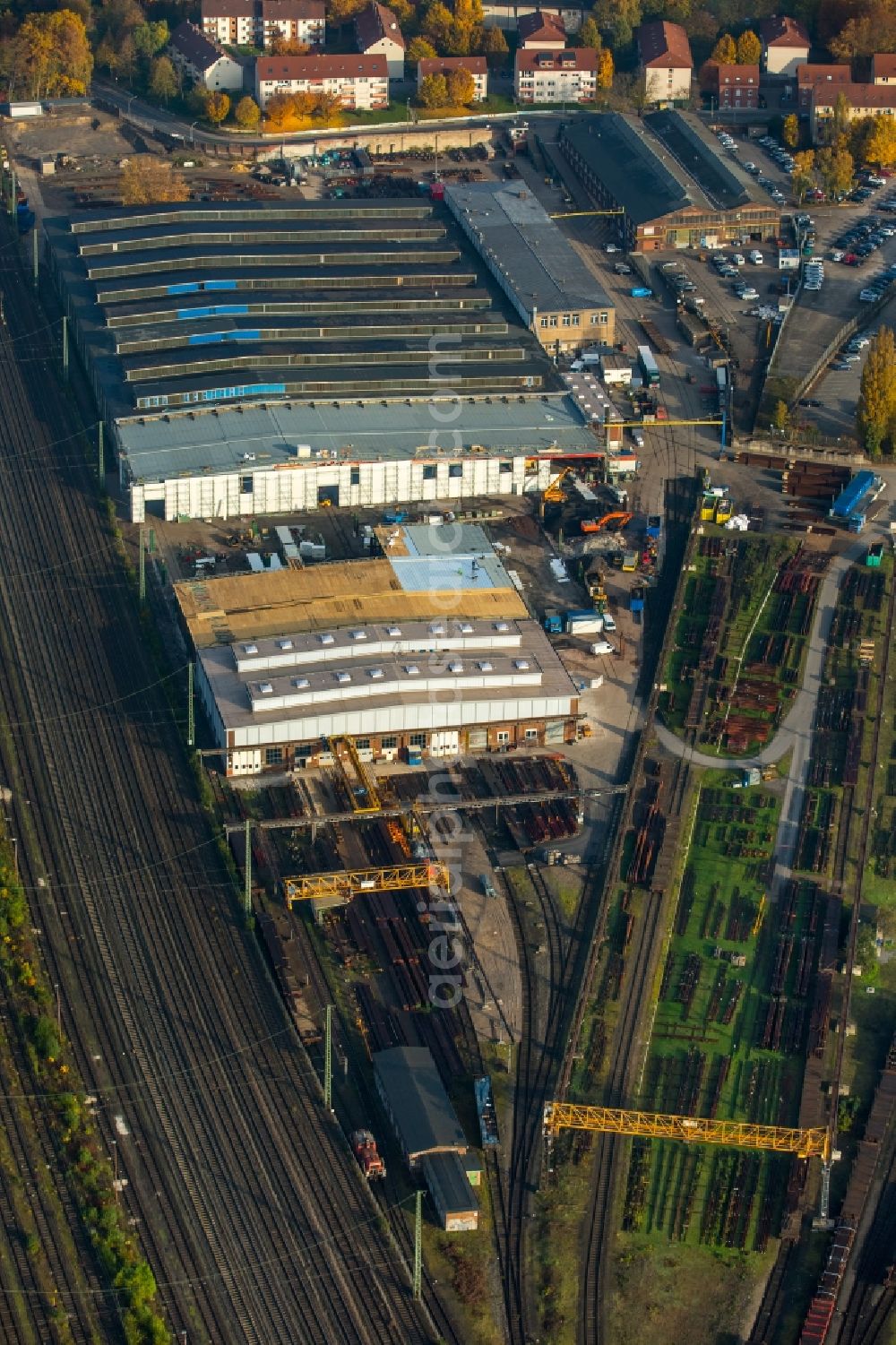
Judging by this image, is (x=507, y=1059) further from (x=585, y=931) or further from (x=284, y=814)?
(x=284, y=814)

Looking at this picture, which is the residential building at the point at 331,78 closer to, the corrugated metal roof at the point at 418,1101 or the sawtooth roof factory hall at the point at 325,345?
the sawtooth roof factory hall at the point at 325,345

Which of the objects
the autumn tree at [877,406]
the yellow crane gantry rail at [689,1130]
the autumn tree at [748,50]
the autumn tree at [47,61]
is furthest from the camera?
the autumn tree at [748,50]

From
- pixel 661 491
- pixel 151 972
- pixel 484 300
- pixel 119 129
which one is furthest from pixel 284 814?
pixel 119 129

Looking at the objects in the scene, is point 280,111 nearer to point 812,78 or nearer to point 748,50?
point 748,50

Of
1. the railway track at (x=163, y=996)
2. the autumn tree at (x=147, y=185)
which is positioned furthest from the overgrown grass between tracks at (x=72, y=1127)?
the autumn tree at (x=147, y=185)

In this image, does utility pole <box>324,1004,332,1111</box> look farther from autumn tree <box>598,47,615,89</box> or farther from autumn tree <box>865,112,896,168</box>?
autumn tree <box>598,47,615,89</box>

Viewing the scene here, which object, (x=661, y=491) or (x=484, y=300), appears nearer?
(x=661, y=491)

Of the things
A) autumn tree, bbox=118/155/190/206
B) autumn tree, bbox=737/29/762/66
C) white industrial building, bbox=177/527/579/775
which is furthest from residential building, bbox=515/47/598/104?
white industrial building, bbox=177/527/579/775
